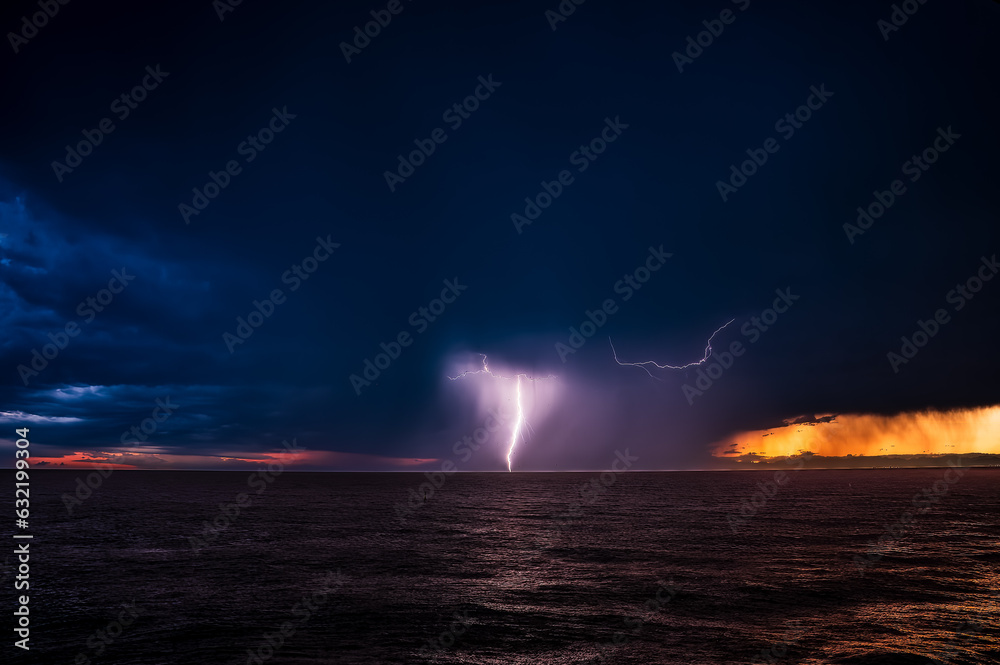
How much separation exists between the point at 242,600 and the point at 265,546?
1699 centimetres

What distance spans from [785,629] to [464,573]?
1631cm

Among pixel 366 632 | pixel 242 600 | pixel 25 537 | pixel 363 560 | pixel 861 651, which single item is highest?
pixel 25 537

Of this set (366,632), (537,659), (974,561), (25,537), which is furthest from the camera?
(25,537)

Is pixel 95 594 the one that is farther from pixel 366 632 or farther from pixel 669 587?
pixel 669 587

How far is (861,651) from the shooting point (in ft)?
55.3

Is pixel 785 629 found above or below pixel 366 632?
below

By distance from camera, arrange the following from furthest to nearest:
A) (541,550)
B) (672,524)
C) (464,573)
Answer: (672,524)
(541,550)
(464,573)

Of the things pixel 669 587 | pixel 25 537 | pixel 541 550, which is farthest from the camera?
pixel 25 537

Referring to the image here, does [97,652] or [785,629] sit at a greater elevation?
[97,652]

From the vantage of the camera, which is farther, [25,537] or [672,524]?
[672,524]

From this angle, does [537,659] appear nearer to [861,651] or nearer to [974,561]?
[861,651]

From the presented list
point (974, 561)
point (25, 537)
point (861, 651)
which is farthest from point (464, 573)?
point (25, 537)

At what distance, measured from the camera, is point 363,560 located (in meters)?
33.3

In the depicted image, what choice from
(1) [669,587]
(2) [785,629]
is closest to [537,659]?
(2) [785,629]
